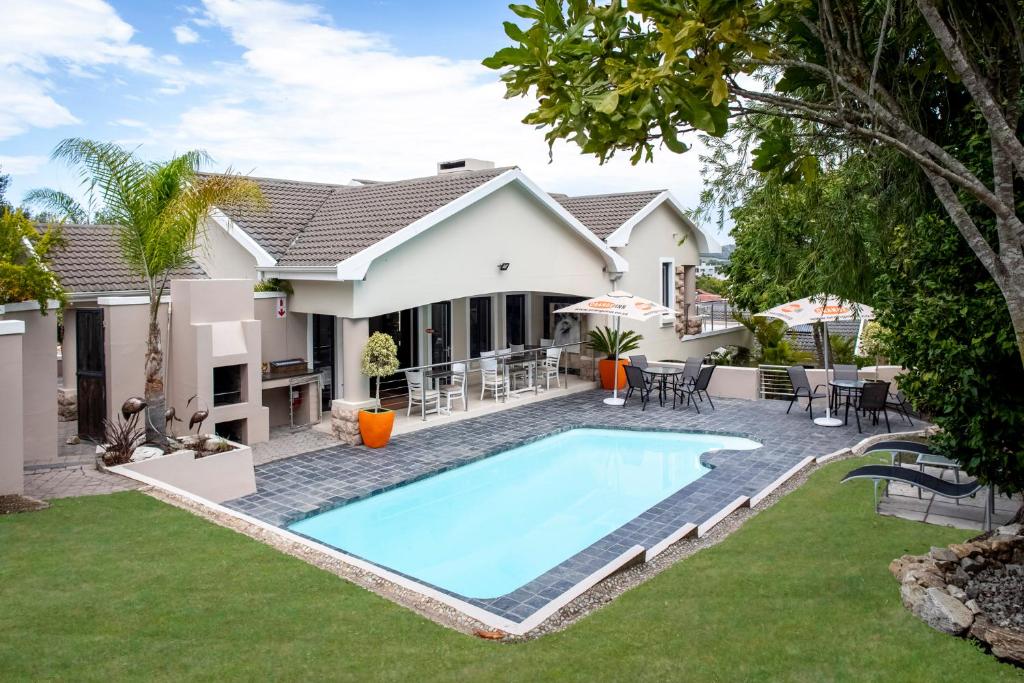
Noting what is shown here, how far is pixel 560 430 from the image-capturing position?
18156mm

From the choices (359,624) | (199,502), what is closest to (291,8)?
(199,502)

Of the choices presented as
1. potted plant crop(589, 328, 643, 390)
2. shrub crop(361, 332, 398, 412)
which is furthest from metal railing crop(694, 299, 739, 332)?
shrub crop(361, 332, 398, 412)

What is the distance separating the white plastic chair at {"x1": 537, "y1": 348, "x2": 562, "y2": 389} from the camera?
22.4 m

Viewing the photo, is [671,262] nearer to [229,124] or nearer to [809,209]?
[809,209]

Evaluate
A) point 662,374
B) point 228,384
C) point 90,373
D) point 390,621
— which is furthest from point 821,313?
point 90,373

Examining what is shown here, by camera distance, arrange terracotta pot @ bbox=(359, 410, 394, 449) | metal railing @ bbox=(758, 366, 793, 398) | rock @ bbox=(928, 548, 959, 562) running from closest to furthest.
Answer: rock @ bbox=(928, 548, 959, 562), terracotta pot @ bbox=(359, 410, 394, 449), metal railing @ bbox=(758, 366, 793, 398)

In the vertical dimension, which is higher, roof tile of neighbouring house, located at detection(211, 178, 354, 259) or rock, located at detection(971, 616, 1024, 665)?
→ roof tile of neighbouring house, located at detection(211, 178, 354, 259)

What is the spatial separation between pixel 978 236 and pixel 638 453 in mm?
11526

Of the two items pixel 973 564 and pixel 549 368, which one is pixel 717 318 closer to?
pixel 549 368

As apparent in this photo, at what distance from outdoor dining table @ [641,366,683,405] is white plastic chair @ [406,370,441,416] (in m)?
5.96

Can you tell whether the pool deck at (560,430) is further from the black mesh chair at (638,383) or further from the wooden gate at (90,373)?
the wooden gate at (90,373)

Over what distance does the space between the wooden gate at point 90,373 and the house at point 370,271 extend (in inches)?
2.0

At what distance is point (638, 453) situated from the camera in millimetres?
17094

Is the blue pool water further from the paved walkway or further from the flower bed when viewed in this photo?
the flower bed
